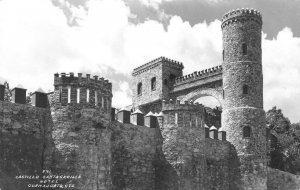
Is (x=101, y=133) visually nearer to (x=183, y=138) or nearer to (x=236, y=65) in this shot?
(x=183, y=138)

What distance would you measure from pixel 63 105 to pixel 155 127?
6703mm

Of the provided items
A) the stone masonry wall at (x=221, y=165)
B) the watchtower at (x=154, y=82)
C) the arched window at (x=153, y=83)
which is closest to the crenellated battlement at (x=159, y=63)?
the watchtower at (x=154, y=82)

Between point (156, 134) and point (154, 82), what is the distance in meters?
15.4

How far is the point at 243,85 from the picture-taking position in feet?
104

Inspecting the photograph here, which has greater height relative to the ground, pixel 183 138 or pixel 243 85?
pixel 243 85

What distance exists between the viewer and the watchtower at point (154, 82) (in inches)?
1535

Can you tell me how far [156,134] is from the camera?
25.0m

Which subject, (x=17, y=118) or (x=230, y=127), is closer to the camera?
(x=17, y=118)

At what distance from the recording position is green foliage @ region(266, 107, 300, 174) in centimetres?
3906

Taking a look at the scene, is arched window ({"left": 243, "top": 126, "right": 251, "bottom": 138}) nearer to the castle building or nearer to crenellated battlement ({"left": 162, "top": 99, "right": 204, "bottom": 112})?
the castle building

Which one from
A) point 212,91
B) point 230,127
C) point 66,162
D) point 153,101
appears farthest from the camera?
point 153,101

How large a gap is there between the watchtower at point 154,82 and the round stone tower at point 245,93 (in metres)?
7.04

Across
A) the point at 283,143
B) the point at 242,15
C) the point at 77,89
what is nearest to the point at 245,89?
the point at 242,15

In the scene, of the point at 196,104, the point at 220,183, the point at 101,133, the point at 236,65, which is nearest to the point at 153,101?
the point at 236,65
